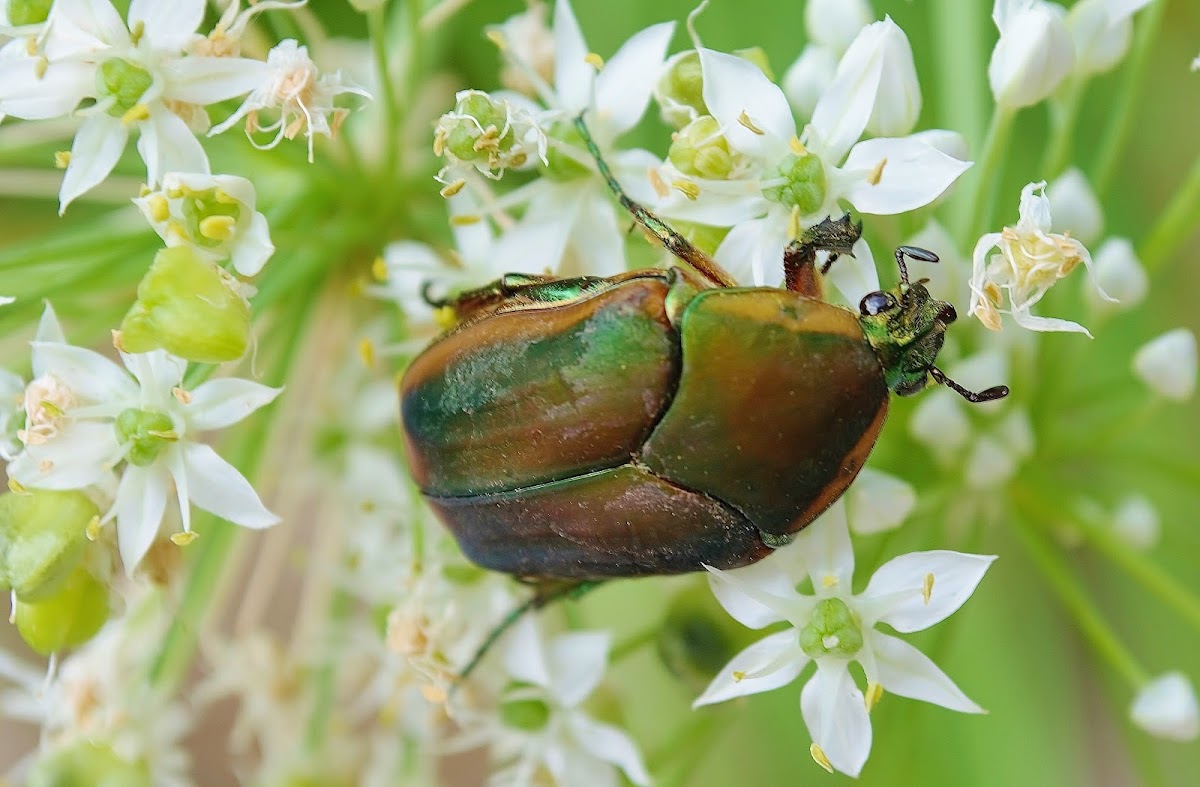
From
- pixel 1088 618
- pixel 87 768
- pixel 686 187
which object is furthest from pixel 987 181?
pixel 87 768

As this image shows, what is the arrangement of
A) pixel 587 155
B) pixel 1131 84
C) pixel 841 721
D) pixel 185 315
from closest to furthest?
pixel 185 315 → pixel 841 721 → pixel 587 155 → pixel 1131 84

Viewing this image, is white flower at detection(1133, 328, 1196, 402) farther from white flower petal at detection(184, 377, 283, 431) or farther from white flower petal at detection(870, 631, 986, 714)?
white flower petal at detection(184, 377, 283, 431)

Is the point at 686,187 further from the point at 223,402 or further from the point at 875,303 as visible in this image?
the point at 223,402

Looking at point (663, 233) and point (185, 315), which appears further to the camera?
point (663, 233)

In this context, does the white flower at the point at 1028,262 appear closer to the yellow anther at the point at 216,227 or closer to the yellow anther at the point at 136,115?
the yellow anther at the point at 216,227

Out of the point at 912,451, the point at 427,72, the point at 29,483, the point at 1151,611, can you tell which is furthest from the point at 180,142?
the point at 1151,611

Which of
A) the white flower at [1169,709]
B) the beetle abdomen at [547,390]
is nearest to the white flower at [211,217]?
the beetle abdomen at [547,390]

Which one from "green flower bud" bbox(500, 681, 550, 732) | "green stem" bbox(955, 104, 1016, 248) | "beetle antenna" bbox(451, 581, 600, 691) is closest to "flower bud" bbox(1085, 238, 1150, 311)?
"green stem" bbox(955, 104, 1016, 248)
